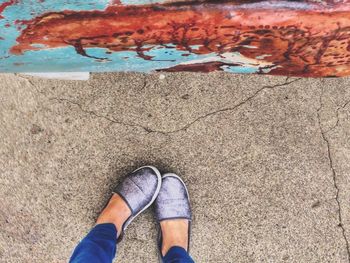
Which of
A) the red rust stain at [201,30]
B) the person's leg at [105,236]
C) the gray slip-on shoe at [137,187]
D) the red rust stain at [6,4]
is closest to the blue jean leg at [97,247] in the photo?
the person's leg at [105,236]

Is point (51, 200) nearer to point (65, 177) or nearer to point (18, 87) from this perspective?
point (65, 177)

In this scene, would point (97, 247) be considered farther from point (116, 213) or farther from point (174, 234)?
point (174, 234)

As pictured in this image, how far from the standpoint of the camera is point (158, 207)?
1.96m

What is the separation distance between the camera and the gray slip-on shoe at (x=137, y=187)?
1889 mm

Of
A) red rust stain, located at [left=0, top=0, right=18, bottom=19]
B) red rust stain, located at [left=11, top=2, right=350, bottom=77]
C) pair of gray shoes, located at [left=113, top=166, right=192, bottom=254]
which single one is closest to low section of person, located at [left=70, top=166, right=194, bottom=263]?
pair of gray shoes, located at [left=113, top=166, right=192, bottom=254]

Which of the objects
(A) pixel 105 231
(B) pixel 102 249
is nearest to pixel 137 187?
(A) pixel 105 231

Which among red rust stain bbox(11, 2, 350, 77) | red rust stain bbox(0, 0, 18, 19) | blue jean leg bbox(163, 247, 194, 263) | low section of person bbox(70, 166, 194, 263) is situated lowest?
blue jean leg bbox(163, 247, 194, 263)

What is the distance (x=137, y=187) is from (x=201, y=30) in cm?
112

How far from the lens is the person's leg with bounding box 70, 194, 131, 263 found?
1.61m

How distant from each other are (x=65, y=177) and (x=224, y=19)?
1.24m

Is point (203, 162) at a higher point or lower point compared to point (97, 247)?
higher

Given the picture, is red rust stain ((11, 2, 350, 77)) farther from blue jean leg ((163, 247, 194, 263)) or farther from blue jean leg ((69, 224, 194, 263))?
blue jean leg ((163, 247, 194, 263))

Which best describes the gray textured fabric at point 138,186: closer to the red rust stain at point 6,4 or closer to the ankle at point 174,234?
the ankle at point 174,234

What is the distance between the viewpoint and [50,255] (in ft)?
6.15
